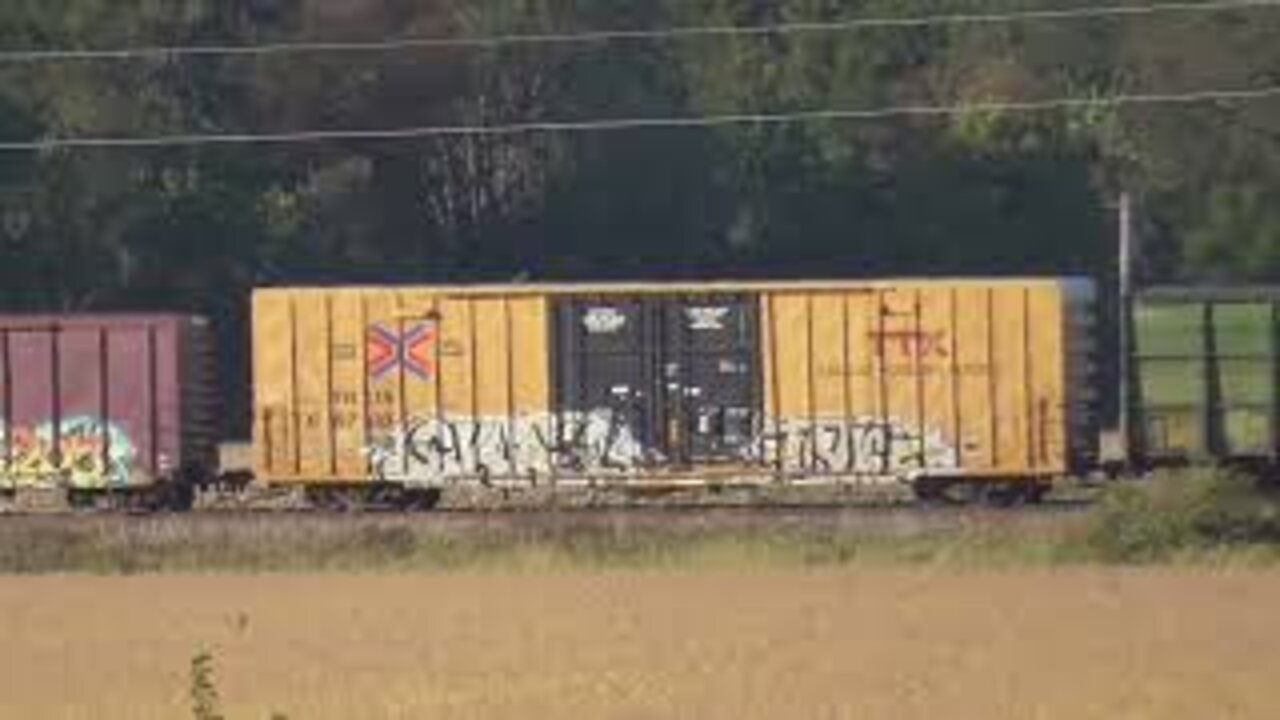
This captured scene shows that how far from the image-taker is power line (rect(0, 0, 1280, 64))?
70062 mm

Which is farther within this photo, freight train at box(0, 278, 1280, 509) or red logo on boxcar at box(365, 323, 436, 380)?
red logo on boxcar at box(365, 323, 436, 380)

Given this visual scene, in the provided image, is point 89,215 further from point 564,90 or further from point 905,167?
point 905,167

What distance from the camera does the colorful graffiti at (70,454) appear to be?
1588 inches

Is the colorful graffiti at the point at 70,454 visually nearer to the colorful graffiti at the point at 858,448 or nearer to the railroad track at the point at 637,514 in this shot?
the railroad track at the point at 637,514

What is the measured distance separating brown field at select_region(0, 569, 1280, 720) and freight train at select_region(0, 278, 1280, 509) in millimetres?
6744

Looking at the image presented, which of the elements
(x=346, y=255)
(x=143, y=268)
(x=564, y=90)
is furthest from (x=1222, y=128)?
(x=143, y=268)

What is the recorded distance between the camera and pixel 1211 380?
127ft

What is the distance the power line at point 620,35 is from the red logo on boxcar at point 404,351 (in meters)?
31.3

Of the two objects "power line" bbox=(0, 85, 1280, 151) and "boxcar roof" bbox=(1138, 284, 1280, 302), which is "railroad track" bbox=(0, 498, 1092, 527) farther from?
"power line" bbox=(0, 85, 1280, 151)

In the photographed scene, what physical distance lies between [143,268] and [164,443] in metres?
29.2

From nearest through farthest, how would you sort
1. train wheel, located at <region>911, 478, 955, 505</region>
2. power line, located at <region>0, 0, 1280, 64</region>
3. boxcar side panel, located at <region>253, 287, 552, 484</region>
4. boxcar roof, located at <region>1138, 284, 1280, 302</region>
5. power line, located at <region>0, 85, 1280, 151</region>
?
boxcar roof, located at <region>1138, 284, 1280, 302</region> → train wheel, located at <region>911, 478, 955, 505</region> → boxcar side panel, located at <region>253, 287, 552, 484</region> → power line, located at <region>0, 0, 1280, 64</region> → power line, located at <region>0, 85, 1280, 151</region>

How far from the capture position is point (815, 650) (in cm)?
2402

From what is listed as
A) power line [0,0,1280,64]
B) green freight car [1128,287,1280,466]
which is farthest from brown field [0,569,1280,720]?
power line [0,0,1280,64]

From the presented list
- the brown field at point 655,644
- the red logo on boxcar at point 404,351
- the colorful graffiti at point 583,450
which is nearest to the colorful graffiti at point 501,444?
the colorful graffiti at point 583,450
